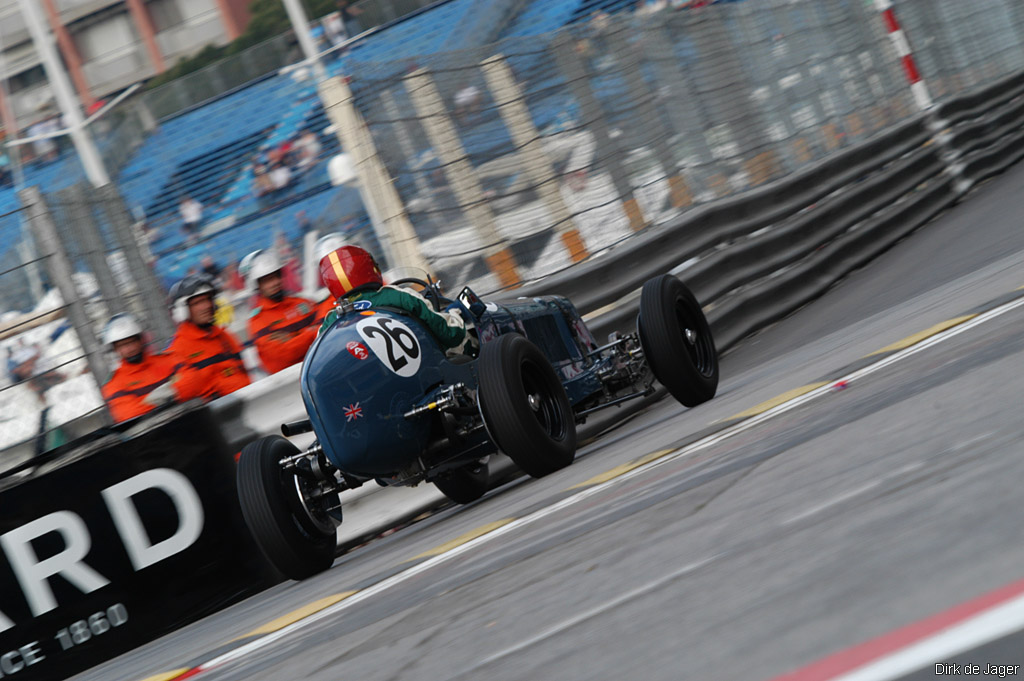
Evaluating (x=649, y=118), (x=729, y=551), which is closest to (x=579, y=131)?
(x=649, y=118)

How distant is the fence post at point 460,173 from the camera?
9.75 m

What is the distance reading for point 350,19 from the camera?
20484mm

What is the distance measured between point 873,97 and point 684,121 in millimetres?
4619

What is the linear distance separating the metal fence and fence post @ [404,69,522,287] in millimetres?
2270

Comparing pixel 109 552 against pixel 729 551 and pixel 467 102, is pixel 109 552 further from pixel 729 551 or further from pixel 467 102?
pixel 729 551

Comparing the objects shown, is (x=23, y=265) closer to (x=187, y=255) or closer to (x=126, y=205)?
(x=126, y=205)

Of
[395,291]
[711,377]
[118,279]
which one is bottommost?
[711,377]

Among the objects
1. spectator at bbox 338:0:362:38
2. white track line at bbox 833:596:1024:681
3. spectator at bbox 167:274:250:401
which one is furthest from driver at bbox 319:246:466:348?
spectator at bbox 338:0:362:38

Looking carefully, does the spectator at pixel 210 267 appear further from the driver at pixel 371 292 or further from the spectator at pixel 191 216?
A: the driver at pixel 371 292

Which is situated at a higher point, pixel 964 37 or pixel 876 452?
pixel 964 37

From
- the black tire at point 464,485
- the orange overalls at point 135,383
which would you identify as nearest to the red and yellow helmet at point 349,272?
the black tire at point 464,485

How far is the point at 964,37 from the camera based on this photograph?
19.4 meters

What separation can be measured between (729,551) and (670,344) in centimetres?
452

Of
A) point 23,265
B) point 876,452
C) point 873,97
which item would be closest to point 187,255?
point 23,265
